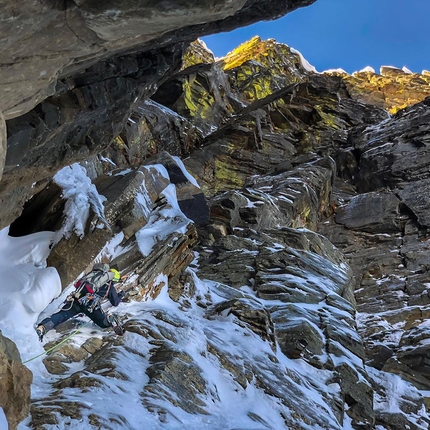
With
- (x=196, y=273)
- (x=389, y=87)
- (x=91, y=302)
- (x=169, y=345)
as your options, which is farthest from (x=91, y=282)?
(x=389, y=87)

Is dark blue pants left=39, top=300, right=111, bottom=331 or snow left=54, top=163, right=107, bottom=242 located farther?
snow left=54, top=163, right=107, bottom=242

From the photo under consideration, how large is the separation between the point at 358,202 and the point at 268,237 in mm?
14503

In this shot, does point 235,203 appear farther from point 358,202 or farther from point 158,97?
point 158,97

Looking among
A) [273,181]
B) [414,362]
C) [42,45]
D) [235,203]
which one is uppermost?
[273,181]

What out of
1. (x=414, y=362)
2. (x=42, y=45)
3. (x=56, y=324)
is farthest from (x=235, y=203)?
(x=42, y=45)

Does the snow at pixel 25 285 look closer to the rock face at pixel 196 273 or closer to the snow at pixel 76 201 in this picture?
the rock face at pixel 196 273

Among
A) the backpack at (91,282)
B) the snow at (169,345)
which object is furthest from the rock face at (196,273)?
the backpack at (91,282)

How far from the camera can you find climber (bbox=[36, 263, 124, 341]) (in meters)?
9.52

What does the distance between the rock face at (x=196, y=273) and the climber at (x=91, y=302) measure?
0.47 meters

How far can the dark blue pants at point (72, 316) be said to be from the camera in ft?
30.8

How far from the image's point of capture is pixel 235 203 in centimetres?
2420

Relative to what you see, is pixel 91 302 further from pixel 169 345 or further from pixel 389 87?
pixel 389 87

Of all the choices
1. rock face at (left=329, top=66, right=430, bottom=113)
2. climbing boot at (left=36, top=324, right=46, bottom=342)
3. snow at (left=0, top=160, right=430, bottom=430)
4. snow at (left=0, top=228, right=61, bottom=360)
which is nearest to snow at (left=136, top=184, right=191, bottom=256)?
snow at (left=0, top=160, right=430, bottom=430)

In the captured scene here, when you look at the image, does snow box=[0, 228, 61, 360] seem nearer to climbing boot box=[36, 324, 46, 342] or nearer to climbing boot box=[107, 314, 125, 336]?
climbing boot box=[36, 324, 46, 342]
